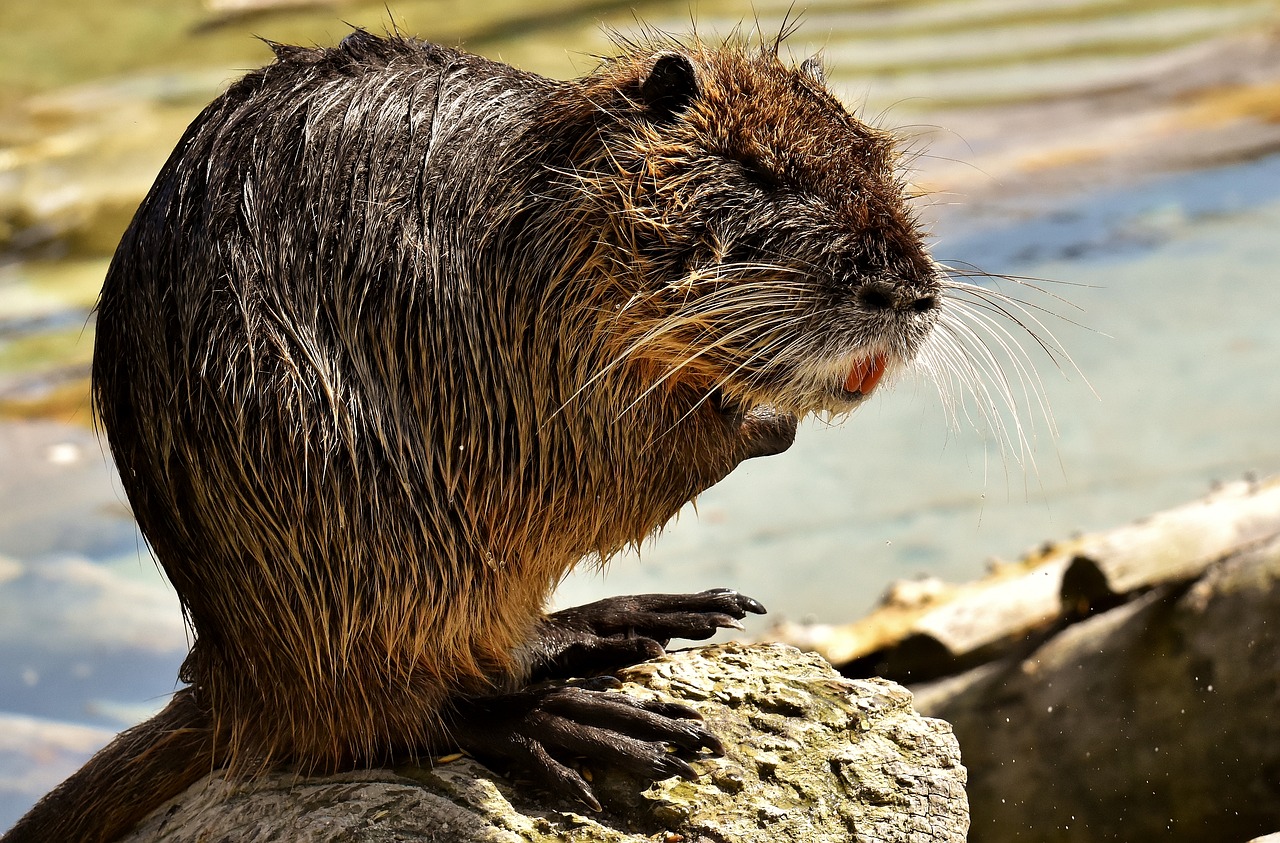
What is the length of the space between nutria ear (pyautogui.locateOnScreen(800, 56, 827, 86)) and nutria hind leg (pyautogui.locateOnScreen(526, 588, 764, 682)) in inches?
45.0

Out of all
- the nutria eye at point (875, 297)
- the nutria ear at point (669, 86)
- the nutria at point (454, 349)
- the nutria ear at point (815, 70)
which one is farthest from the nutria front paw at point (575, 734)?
the nutria ear at point (815, 70)

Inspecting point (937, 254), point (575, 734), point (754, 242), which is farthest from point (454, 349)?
point (937, 254)

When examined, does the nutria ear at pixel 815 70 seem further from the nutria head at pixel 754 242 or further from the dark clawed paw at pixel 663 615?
the dark clawed paw at pixel 663 615

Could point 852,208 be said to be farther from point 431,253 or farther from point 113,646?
point 113,646

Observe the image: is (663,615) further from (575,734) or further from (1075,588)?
(1075,588)

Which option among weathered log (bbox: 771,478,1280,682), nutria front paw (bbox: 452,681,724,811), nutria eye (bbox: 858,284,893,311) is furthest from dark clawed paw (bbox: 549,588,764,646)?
weathered log (bbox: 771,478,1280,682)

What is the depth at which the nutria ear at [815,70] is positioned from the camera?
9.54ft

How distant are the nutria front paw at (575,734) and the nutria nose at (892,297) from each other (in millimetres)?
870

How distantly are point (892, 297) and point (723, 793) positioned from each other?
0.98 m

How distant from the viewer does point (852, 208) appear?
8.47ft

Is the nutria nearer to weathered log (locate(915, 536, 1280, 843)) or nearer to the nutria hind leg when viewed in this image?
the nutria hind leg

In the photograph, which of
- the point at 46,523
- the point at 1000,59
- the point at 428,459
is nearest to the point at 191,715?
the point at 428,459

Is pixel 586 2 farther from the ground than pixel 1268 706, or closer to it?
farther from the ground

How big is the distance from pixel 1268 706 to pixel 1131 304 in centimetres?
422
